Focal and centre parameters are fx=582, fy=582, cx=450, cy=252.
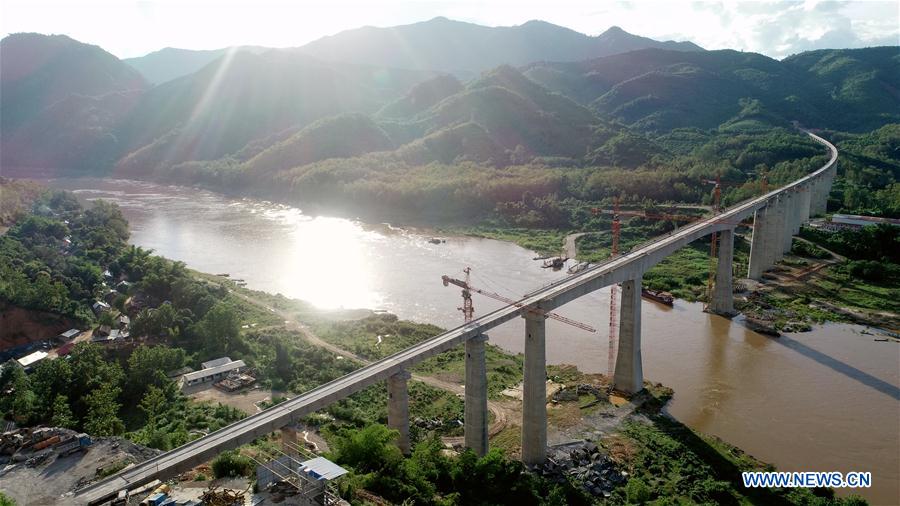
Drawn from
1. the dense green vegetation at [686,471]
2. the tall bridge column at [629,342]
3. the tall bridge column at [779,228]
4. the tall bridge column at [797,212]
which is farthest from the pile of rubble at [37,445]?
the tall bridge column at [797,212]

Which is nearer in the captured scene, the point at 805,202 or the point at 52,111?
the point at 805,202

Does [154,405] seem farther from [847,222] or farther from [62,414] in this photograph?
[847,222]

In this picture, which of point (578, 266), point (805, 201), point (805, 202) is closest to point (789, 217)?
point (805, 201)

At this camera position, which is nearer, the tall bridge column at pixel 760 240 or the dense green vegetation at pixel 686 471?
the dense green vegetation at pixel 686 471

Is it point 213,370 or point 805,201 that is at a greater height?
point 805,201

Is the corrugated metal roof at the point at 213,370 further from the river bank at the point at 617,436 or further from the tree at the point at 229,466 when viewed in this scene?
the tree at the point at 229,466

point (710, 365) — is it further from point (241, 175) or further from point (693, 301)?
point (241, 175)

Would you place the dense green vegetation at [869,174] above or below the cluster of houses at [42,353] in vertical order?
above
